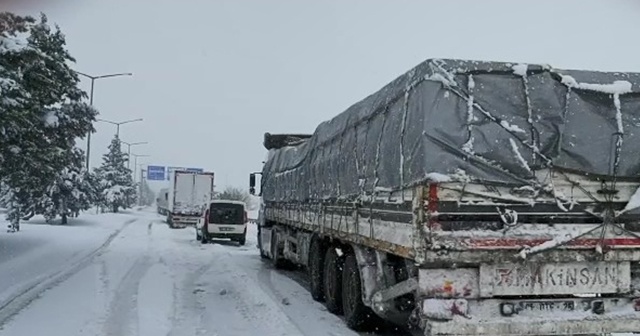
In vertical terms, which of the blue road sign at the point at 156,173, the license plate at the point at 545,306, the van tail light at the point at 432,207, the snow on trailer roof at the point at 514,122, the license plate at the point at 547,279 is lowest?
the license plate at the point at 545,306

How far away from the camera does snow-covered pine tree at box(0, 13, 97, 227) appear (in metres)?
11.9

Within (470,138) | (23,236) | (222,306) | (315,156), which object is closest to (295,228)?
(315,156)

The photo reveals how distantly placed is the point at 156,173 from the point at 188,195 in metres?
40.2

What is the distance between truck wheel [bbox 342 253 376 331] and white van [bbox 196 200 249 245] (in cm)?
1783

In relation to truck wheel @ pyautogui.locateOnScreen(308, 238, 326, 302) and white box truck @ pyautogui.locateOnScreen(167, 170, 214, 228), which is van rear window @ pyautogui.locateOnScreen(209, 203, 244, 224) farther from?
truck wheel @ pyautogui.locateOnScreen(308, 238, 326, 302)

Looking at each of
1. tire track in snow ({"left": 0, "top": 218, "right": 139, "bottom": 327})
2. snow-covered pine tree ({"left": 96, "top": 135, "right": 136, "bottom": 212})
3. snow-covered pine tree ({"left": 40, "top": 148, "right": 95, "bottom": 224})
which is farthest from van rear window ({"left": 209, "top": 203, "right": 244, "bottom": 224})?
snow-covered pine tree ({"left": 96, "top": 135, "right": 136, "bottom": 212})

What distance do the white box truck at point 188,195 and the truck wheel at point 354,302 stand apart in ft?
105

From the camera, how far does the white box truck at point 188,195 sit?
40.4 metres

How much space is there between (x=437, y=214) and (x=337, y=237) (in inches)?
146

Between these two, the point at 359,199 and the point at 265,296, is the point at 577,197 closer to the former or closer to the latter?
the point at 359,199

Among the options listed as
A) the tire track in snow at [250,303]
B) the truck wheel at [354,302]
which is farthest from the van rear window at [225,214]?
the truck wheel at [354,302]

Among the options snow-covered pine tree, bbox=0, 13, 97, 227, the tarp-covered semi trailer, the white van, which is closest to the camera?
the tarp-covered semi trailer

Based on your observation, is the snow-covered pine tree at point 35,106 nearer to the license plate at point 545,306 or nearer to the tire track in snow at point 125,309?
the tire track in snow at point 125,309

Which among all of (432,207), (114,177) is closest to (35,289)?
(432,207)
